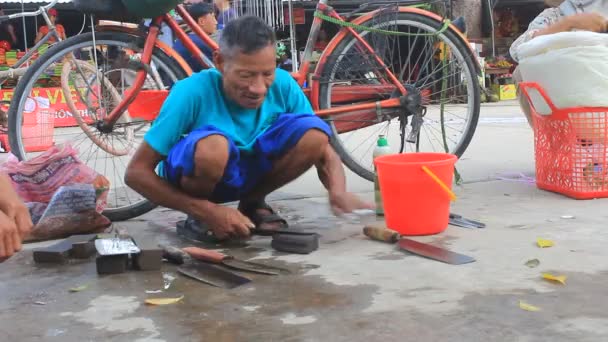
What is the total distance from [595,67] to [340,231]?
4.69 feet

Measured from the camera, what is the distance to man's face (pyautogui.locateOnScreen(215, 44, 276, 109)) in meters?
2.59

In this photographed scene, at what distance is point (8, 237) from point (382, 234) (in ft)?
5.03

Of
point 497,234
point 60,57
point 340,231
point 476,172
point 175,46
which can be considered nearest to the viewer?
point 497,234

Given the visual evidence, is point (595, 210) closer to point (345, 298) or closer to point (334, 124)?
point (334, 124)

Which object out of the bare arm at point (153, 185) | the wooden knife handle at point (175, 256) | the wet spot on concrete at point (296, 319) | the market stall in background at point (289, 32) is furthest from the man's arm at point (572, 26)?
the wet spot on concrete at point (296, 319)

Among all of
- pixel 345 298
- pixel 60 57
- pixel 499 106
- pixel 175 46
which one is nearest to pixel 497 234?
pixel 345 298

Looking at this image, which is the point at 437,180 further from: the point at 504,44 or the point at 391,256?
the point at 504,44

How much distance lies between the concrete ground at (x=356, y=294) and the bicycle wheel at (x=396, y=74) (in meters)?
0.76

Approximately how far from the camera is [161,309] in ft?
6.62

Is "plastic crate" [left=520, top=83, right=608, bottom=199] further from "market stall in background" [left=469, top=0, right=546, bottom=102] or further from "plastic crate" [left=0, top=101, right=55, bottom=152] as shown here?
"market stall in background" [left=469, top=0, right=546, bottom=102]

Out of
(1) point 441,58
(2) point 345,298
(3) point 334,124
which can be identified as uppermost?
(1) point 441,58

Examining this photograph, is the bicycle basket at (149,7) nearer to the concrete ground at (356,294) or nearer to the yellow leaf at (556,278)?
the concrete ground at (356,294)

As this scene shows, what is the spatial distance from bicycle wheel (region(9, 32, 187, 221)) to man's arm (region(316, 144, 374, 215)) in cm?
89

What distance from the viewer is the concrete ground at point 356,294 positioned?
1.79 meters
